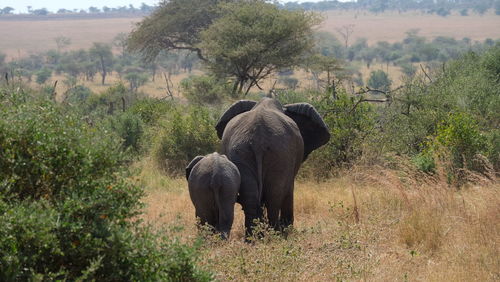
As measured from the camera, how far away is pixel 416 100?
14305mm

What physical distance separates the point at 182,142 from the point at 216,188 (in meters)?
6.94

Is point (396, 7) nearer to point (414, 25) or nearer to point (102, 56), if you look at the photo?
point (414, 25)

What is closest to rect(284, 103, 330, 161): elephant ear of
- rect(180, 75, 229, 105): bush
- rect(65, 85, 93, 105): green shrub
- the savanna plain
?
the savanna plain

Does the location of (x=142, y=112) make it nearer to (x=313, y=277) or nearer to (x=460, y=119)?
(x=460, y=119)

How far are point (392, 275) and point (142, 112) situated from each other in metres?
13.1

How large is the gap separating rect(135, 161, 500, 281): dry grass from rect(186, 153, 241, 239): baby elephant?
269 mm

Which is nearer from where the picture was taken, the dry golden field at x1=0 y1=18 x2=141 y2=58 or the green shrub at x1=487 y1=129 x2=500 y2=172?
the green shrub at x1=487 y1=129 x2=500 y2=172

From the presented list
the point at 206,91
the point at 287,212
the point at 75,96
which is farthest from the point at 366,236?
the point at 206,91

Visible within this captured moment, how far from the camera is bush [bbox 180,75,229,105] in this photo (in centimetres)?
2408

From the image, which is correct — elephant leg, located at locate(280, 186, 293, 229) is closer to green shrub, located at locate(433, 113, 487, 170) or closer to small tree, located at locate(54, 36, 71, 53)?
green shrub, located at locate(433, 113, 487, 170)

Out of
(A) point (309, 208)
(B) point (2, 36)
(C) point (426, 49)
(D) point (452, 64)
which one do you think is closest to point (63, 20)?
(B) point (2, 36)

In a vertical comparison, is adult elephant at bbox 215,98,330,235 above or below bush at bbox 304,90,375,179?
above

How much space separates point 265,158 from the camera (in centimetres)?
746

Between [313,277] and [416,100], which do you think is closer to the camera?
[313,277]
